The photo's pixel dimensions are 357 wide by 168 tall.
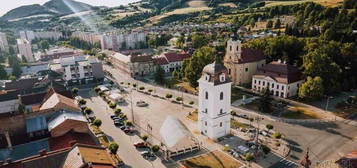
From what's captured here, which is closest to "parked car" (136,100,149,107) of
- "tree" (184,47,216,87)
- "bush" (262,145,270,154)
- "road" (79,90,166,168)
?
"road" (79,90,166,168)

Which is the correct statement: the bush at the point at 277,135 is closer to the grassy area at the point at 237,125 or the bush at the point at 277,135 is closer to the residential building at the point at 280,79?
the grassy area at the point at 237,125

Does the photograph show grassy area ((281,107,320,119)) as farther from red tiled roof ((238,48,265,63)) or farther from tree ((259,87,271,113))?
red tiled roof ((238,48,265,63))

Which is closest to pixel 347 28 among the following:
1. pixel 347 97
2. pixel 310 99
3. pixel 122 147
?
pixel 347 97

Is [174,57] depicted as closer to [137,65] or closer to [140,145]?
[137,65]

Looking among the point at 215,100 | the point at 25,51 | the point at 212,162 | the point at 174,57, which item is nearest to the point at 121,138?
the point at 212,162

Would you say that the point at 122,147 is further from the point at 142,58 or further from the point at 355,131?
the point at 142,58
